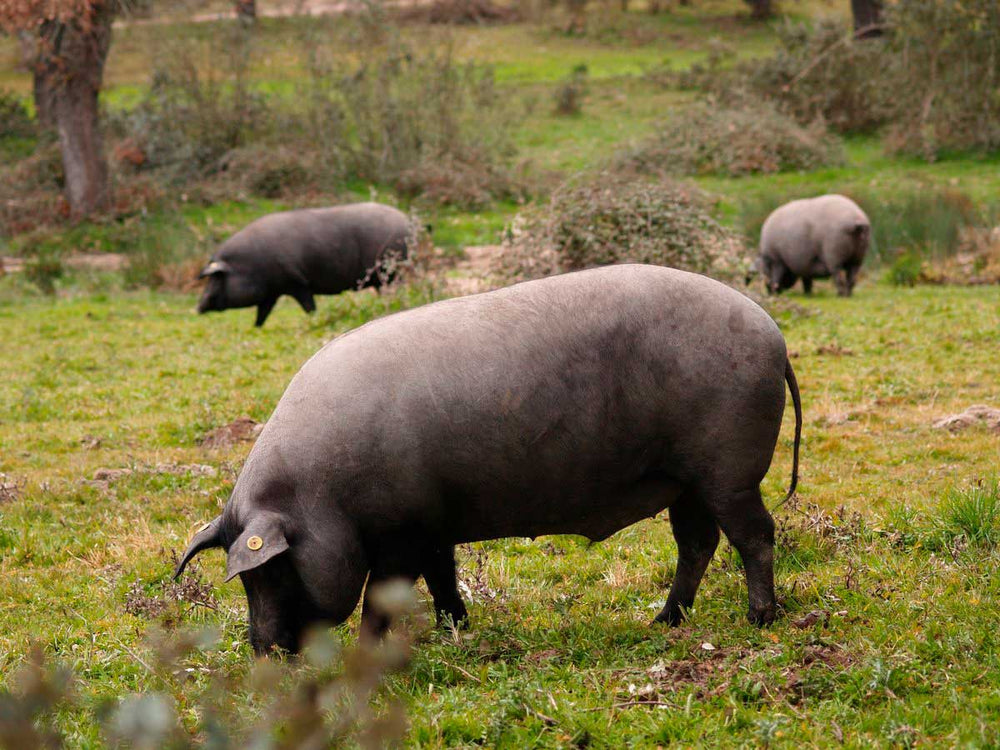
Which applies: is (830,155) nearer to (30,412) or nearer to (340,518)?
(30,412)

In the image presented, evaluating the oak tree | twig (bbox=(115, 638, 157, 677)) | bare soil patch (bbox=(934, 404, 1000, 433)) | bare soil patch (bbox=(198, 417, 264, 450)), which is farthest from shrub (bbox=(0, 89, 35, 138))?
twig (bbox=(115, 638, 157, 677))

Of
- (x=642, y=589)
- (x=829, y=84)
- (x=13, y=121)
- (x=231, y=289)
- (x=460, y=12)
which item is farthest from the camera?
(x=460, y=12)

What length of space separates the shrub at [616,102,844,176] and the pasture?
956 centimetres

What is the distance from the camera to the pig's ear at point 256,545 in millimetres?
3986

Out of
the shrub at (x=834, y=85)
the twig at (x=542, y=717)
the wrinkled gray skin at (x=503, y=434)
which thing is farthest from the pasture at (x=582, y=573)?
the shrub at (x=834, y=85)

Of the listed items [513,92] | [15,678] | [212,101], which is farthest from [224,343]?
[513,92]

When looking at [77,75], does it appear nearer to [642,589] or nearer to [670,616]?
[642,589]

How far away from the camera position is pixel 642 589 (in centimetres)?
525

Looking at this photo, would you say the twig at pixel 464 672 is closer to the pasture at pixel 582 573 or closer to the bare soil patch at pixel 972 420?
the pasture at pixel 582 573

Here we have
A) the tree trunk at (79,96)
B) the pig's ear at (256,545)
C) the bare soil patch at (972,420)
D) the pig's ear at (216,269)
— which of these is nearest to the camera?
the pig's ear at (256,545)

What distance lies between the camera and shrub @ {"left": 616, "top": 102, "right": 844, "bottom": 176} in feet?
74.1

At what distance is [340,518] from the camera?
13.8 feet

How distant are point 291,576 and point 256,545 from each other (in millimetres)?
304

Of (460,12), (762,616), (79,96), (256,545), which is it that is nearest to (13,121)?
(79,96)
